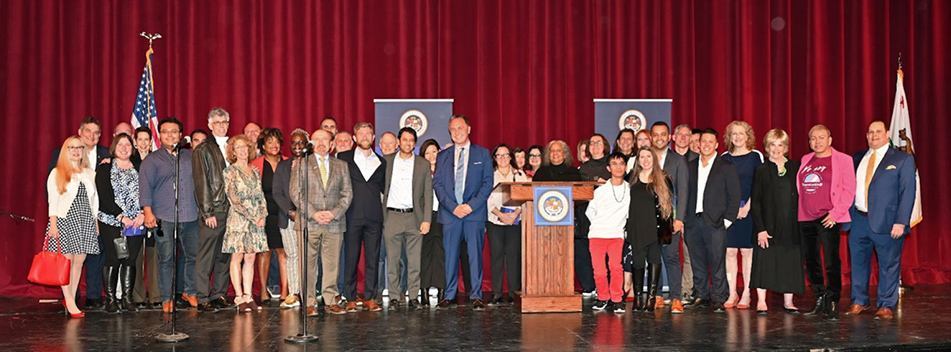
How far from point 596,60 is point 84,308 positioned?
5.96 m

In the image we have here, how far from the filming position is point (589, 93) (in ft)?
30.6

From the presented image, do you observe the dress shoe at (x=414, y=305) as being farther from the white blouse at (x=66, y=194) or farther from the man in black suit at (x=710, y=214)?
the white blouse at (x=66, y=194)

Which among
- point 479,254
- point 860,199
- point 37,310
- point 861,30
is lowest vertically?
point 37,310

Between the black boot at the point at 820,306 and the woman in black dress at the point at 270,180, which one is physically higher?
the woman in black dress at the point at 270,180

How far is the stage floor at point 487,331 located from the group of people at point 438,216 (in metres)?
0.30

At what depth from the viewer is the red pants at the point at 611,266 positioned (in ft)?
21.1

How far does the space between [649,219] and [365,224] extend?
7.60 feet

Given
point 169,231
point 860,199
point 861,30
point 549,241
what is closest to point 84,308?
point 169,231

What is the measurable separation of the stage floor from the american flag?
7.30ft

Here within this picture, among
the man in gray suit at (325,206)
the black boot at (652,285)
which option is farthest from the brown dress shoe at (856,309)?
the man in gray suit at (325,206)

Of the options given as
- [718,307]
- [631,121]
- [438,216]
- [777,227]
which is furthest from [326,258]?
[631,121]

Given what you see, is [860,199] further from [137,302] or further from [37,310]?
[37,310]

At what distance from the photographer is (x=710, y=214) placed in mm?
6488

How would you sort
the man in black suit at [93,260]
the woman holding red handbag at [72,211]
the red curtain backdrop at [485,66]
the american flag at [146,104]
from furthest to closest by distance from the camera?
the red curtain backdrop at [485,66]
the american flag at [146,104]
the man in black suit at [93,260]
the woman holding red handbag at [72,211]
